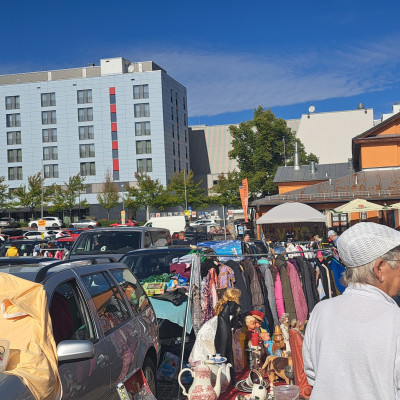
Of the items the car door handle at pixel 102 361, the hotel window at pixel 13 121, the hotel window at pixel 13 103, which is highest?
the hotel window at pixel 13 103

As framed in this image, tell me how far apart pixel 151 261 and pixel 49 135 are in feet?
231

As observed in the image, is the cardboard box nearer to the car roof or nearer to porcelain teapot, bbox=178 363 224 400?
porcelain teapot, bbox=178 363 224 400

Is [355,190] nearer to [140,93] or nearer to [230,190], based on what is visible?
[230,190]

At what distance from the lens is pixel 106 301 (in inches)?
191

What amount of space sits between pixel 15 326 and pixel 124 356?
5.04 feet

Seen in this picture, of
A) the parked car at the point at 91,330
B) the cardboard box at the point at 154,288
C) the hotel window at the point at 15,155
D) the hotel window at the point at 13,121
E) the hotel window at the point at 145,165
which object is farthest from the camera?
the hotel window at the point at 15,155

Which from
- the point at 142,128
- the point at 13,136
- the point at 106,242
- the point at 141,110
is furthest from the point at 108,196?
the point at 106,242

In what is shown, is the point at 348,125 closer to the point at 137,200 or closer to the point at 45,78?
the point at 137,200

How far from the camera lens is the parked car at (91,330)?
3619 millimetres

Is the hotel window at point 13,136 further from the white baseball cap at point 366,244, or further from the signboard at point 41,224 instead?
the white baseball cap at point 366,244

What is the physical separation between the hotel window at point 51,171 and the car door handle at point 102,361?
2967 inches

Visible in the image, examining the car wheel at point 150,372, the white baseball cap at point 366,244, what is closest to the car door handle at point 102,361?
the car wheel at point 150,372

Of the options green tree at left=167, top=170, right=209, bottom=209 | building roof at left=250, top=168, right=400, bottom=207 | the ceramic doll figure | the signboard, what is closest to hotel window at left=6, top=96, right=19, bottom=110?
green tree at left=167, top=170, right=209, bottom=209

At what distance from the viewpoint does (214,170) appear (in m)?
92.5
